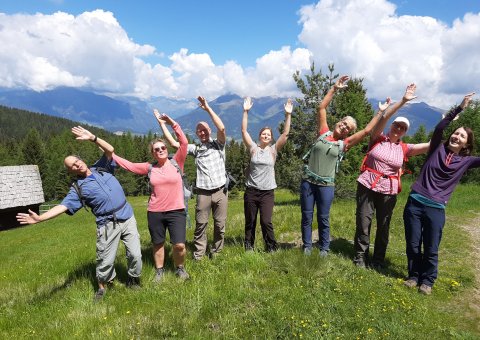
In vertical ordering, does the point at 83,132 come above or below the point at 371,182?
above

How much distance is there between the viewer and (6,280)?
7199 mm

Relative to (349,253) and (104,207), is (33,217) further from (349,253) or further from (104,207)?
(349,253)

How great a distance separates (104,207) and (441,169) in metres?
5.26

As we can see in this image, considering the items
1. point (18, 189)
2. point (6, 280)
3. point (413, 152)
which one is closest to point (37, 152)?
point (18, 189)

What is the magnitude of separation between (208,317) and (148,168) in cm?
264

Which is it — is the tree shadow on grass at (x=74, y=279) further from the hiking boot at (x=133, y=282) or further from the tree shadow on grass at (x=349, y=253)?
the tree shadow on grass at (x=349, y=253)

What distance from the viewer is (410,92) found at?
5438 millimetres

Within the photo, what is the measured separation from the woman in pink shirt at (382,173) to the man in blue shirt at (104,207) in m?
3.96

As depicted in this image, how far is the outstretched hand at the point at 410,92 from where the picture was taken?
5354 millimetres

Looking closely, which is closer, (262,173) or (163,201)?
(163,201)

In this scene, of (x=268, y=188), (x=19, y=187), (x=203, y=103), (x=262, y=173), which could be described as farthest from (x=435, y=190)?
(x=19, y=187)

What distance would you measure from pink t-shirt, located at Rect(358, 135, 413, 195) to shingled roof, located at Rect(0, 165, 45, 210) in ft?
132

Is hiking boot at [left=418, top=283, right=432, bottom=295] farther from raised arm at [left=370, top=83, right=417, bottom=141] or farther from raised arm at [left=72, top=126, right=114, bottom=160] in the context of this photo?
raised arm at [left=72, top=126, right=114, bottom=160]

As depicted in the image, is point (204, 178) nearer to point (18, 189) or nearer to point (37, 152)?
point (18, 189)
